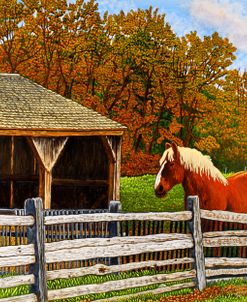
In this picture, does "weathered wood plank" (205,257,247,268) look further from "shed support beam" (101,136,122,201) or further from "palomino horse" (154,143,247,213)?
"shed support beam" (101,136,122,201)

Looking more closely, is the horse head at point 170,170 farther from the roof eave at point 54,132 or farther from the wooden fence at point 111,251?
the roof eave at point 54,132

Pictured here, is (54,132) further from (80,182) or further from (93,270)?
(93,270)

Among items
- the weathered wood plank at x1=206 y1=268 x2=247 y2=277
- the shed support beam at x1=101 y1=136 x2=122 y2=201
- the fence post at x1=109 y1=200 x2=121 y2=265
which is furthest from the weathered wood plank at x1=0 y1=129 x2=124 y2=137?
the weathered wood plank at x1=206 y1=268 x2=247 y2=277

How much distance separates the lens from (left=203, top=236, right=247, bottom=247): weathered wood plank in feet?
42.7

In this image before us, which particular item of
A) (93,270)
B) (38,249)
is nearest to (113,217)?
(93,270)

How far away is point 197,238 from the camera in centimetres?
1277

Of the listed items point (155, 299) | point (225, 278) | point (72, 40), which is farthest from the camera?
point (72, 40)

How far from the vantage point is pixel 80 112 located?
24750 mm

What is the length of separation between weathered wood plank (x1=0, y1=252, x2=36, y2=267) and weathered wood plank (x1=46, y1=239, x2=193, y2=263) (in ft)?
1.03

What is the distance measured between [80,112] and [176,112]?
2223 cm

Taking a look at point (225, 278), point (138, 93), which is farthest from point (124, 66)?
point (225, 278)

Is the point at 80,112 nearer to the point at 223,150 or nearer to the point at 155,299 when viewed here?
the point at 155,299

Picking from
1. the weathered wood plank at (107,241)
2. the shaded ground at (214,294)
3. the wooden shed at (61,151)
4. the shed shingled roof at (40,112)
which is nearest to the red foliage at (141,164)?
the wooden shed at (61,151)

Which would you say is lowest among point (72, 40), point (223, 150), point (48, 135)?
point (223, 150)
